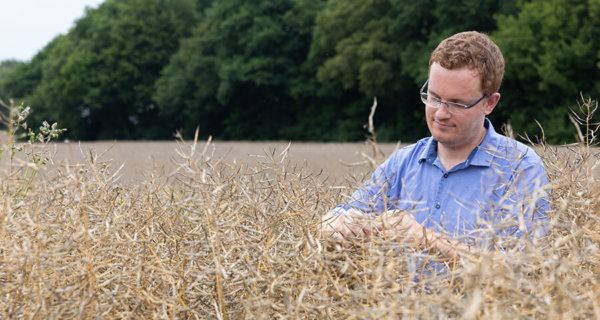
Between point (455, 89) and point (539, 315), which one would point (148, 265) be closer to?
point (539, 315)

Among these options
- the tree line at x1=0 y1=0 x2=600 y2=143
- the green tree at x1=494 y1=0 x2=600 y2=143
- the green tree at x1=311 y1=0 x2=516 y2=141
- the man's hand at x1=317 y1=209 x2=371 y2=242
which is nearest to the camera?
the man's hand at x1=317 y1=209 x2=371 y2=242

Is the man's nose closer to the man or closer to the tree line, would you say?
the man

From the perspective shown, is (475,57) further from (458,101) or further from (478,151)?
(478,151)

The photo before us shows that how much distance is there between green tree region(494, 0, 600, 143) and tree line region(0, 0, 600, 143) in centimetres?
5

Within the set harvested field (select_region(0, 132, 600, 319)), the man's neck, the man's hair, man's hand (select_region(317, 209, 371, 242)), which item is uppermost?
the man's hair

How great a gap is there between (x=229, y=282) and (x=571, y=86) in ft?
79.2

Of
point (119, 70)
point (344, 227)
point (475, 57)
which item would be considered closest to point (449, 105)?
point (475, 57)

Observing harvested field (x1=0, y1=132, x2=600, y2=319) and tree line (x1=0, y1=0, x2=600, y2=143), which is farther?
tree line (x1=0, y1=0, x2=600, y2=143)

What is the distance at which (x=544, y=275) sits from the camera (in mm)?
1608

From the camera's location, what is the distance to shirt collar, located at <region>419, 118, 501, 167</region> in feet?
9.85

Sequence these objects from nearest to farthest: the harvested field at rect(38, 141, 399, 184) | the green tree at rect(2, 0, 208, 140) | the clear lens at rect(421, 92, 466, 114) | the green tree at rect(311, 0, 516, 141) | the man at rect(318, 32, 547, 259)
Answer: the harvested field at rect(38, 141, 399, 184)
the man at rect(318, 32, 547, 259)
the clear lens at rect(421, 92, 466, 114)
the green tree at rect(311, 0, 516, 141)
the green tree at rect(2, 0, 208, 140)

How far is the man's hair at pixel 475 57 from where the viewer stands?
9.19 ft

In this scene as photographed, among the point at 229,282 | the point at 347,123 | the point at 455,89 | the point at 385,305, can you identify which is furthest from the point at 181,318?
the point at 347,123

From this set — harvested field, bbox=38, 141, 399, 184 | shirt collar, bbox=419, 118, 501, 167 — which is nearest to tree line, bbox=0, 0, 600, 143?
harvested field, bbox=38, 141, 399, 184
